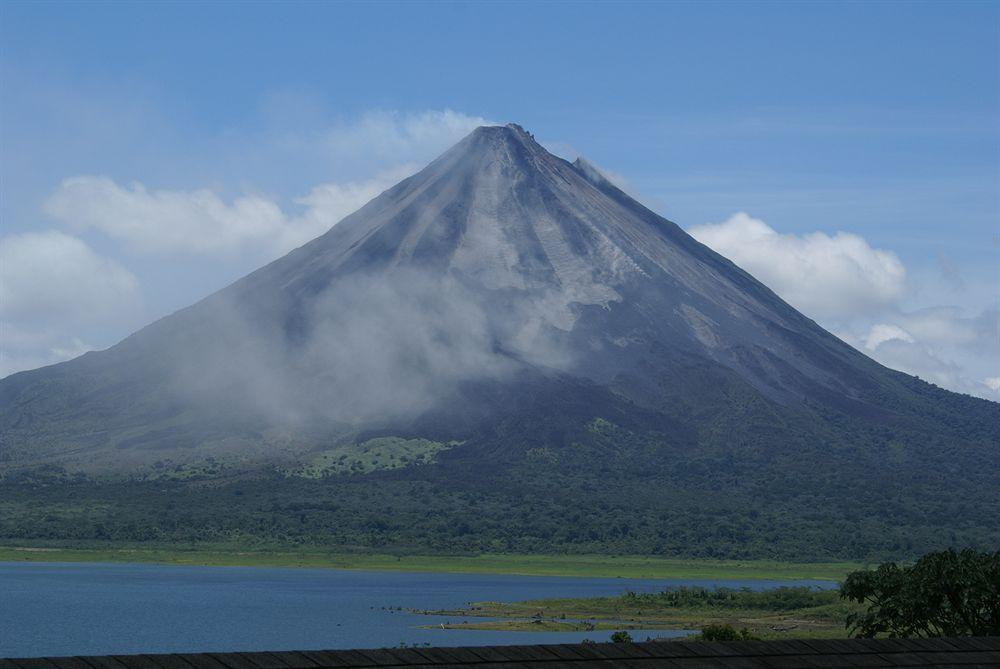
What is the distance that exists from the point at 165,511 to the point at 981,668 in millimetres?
152409

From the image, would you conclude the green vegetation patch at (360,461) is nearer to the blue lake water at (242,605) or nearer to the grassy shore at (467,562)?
the grassy shore at (467,562)

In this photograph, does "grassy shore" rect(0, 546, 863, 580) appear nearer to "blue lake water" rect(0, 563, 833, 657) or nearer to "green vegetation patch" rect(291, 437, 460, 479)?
"blue lake water" rect(0, 563, 833, 657)

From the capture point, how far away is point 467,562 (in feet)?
467

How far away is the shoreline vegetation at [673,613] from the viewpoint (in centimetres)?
7388

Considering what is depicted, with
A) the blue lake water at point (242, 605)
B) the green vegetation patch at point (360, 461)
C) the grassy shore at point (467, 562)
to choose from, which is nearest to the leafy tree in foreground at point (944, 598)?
the blue lake water at point (242, 605)

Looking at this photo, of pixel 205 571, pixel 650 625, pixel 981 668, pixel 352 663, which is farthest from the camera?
pixel 205 571

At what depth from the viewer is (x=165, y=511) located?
16712 centimetres

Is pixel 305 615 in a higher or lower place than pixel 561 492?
lower

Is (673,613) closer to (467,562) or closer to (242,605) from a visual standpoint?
(242,605)

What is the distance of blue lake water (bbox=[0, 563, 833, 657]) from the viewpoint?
69688mm

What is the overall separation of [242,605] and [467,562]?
49149mm

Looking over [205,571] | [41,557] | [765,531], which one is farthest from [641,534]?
[41,557]

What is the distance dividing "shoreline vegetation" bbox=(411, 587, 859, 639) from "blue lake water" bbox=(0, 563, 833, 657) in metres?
2.89

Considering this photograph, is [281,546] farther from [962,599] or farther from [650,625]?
[962,599]
